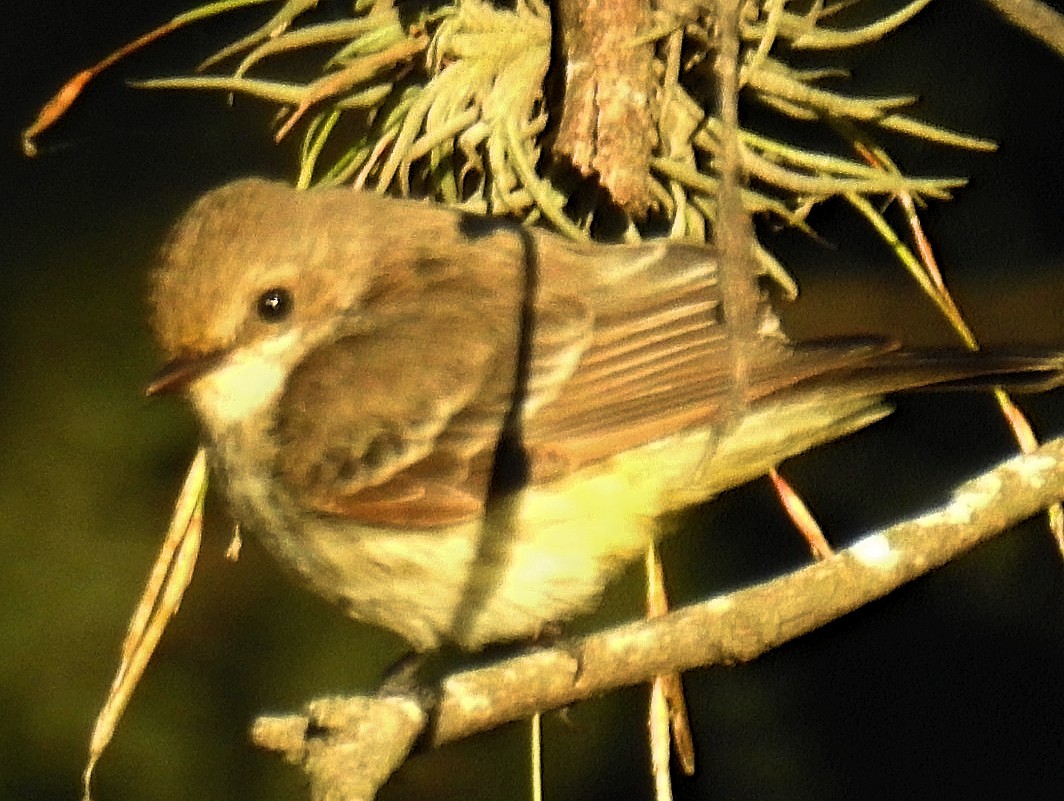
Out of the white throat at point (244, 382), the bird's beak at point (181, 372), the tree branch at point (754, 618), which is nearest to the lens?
the tree branch at point (754, 618)

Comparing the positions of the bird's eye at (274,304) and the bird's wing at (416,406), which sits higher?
the bird's eye at (274,304)

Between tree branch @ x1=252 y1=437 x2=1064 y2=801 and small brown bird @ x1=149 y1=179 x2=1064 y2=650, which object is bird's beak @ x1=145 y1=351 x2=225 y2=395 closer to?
small brown bird @ x1=149 y1=179 x2=1064 y2=650

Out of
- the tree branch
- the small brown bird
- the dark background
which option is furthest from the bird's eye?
the tree branch

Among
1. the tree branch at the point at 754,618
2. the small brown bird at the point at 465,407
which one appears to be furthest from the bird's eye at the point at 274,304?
the tree branch at the point at 754,618

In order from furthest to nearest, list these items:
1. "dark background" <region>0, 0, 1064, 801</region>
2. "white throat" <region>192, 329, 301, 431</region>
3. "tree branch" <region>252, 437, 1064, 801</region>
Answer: "dark background" <region>0, 0, 1064, 801</region> < "white throat" <region>192, 329, 301, 431</region> < "tree branch" <region>252, 437, 1064, 801</region>

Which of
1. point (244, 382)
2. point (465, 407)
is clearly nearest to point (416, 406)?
point (465, 407)

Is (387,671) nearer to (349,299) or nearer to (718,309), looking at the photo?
(349,299)

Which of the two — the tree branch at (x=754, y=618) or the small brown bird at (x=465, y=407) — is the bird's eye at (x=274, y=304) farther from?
the tree branch at (x=754, y=618)

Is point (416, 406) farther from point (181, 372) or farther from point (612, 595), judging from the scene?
point (612, 595)
